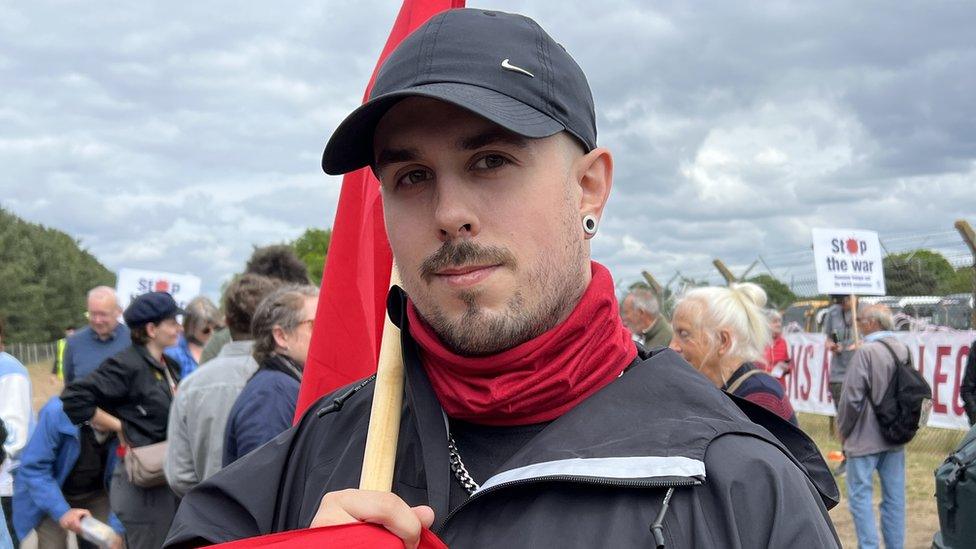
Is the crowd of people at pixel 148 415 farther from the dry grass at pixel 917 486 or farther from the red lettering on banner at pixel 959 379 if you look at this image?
the red lettering on banner at pixel 959 379

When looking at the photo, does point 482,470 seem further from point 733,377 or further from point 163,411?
point 163,411

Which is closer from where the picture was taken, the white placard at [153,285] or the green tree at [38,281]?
the white placard at [153,285]

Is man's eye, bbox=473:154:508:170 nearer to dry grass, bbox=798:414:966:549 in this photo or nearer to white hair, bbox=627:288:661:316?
dry grass, bbox=798:414:966:549

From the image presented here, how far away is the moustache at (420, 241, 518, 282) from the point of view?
142cm

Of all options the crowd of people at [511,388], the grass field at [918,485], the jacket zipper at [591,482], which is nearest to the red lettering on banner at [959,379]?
the grass field at [918,485]

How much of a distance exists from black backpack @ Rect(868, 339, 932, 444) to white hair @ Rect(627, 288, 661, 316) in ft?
6.55

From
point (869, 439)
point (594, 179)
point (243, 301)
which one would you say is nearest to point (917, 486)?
point (869, 439)

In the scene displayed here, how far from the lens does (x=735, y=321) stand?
4621 mm

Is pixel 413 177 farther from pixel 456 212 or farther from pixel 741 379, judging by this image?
pixel 741 379

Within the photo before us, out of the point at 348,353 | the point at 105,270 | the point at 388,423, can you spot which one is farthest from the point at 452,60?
the point at 105,270

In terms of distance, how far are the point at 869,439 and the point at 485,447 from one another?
596cm

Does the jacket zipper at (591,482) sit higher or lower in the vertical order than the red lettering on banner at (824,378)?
higher

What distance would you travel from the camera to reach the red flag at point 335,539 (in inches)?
46.6

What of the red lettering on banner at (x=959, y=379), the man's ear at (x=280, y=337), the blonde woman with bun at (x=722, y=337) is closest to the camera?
the man's ear at (x=280, y=337)
